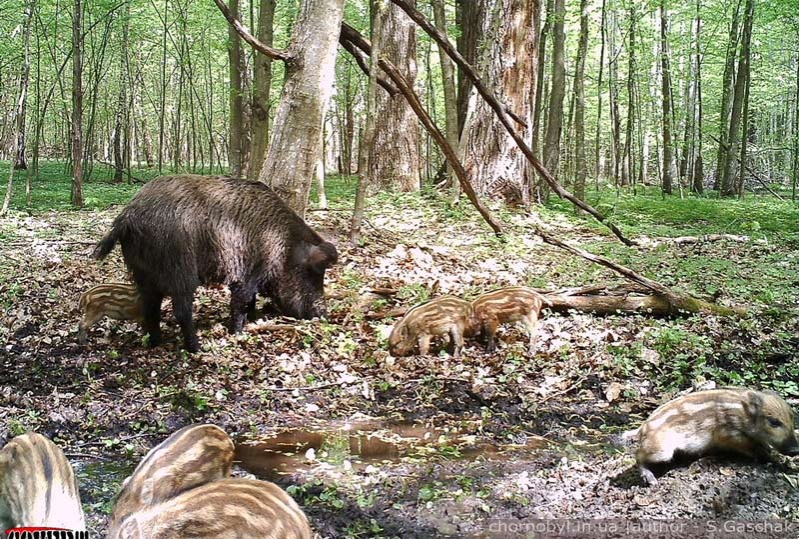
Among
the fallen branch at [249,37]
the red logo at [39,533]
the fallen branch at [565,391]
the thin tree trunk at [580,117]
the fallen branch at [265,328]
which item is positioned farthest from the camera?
the thin tree trunk at [580,117]

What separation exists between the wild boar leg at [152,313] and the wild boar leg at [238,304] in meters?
0.63

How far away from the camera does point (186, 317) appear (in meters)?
6.15

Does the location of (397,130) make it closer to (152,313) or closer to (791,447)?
(152,313)

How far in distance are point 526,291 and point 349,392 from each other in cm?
194

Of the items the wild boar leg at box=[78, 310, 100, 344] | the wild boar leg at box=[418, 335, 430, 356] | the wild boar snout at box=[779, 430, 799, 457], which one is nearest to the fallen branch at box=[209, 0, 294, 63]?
the wild boar leg at box=[78, 310, 100, 344]

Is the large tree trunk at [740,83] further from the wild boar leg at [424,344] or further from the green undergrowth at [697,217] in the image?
the wild boar leg at [424,344]

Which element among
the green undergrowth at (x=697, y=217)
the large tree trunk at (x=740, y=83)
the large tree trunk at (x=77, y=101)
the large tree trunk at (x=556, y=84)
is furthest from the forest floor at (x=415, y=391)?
the large tree trunk at (x=740, y=83)

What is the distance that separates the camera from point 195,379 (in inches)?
227

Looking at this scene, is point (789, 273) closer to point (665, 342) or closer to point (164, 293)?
point (665, 342)

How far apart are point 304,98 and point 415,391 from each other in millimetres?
3362

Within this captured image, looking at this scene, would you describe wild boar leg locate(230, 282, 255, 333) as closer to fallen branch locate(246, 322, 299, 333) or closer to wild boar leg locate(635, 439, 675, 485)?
fallen branch locate(246, 322, 299, 333)

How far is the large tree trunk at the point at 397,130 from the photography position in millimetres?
14695

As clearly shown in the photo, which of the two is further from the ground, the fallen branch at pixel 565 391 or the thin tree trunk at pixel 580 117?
the thin tree trunk at pixel 580 117

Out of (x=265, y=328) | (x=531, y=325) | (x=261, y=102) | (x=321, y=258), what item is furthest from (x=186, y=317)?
(x=261, y=102)
